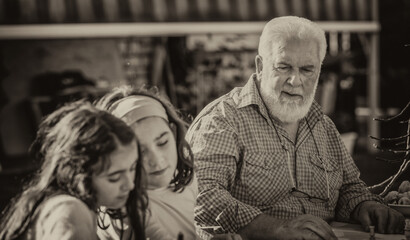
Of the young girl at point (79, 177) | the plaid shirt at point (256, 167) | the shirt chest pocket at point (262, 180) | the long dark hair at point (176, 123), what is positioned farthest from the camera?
the shirt chest pocket at point (262, 180)

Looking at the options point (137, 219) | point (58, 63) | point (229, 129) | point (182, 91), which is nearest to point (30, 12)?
point (58, 63)

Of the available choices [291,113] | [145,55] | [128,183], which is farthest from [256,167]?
[145,55]

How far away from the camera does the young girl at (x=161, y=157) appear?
8.63 ft

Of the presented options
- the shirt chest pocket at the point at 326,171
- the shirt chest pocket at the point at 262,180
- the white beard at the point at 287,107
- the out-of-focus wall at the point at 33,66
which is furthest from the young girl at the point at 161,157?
the out-of-focus wall at the point at 33,66

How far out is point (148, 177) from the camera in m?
2.65

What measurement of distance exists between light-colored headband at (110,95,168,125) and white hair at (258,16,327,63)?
3.37 feet

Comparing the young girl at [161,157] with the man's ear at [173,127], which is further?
the man's ear at [173,127]

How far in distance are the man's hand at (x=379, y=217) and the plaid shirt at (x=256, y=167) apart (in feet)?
0.31

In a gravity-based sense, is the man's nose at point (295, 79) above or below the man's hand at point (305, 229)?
above

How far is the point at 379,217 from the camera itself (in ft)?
11.1

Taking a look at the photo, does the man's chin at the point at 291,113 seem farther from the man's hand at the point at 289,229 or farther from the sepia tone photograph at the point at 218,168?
the man's hand at the point at 289,229

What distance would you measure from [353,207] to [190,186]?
3.65 feet

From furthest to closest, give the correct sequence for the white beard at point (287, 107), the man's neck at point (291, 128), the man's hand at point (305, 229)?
the man's neck at point (291, 128)
the white beard at point (287, 107)
the man's hand at point (305, 229)

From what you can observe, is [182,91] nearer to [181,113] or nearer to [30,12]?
[30,12]
